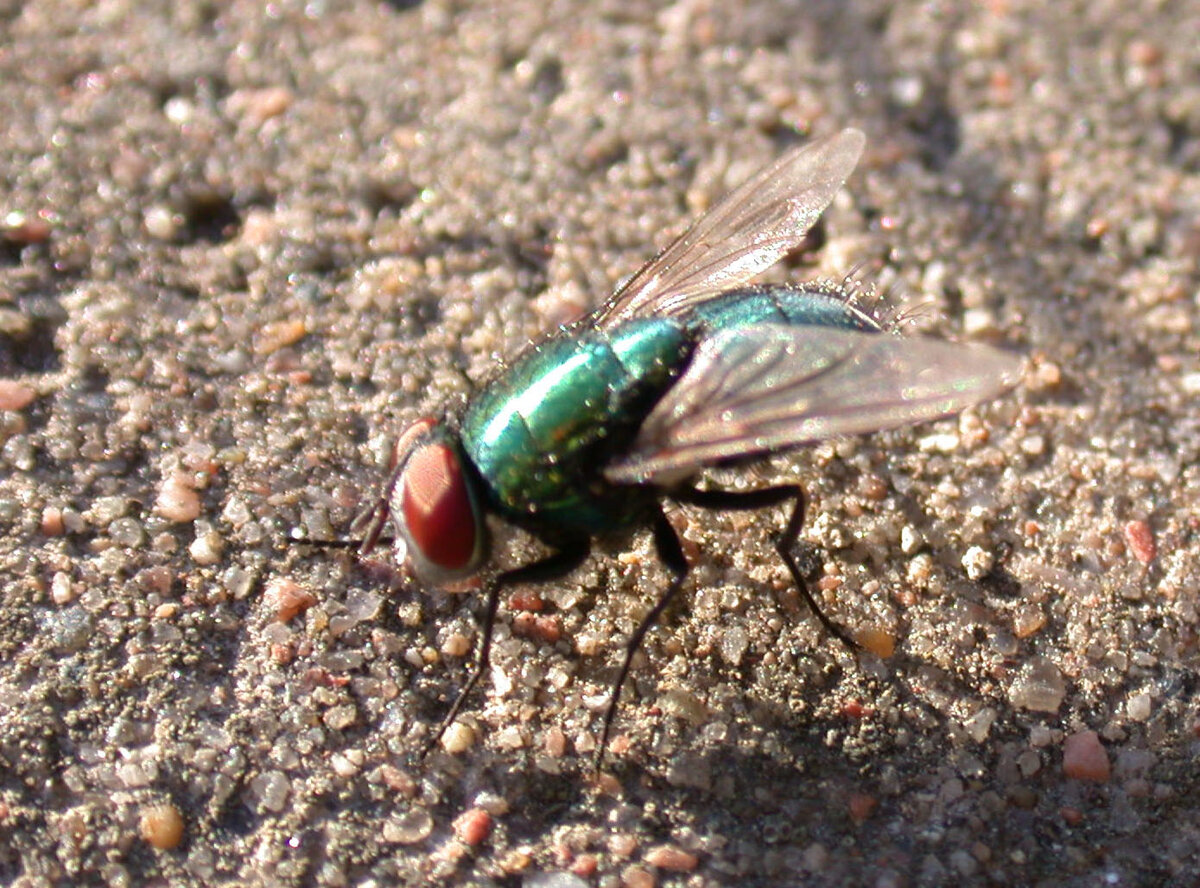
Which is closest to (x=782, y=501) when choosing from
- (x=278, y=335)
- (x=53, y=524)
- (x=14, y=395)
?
(x=278, y=335)

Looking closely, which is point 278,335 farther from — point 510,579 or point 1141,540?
point 1141,540

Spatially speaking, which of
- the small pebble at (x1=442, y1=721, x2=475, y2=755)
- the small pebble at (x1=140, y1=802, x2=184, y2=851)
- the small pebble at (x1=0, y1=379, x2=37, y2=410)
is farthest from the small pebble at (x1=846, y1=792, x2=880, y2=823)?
the small pebble at (x1=0, y1=379, x2=37, y2=410)

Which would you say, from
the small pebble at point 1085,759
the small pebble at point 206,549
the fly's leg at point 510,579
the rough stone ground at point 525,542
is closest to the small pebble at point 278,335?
the rough stone ground at point 525,542

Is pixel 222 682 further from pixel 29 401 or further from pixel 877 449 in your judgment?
pixel 877 449

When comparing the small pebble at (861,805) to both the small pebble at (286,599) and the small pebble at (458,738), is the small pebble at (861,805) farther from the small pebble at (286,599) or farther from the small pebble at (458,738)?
the small pebble at (286,599)

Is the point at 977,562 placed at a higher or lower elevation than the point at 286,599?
lower

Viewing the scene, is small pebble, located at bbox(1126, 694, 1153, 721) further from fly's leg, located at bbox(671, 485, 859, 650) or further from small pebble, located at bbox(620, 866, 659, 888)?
small pebble, located at bbox(620, 866, 659, 888)
